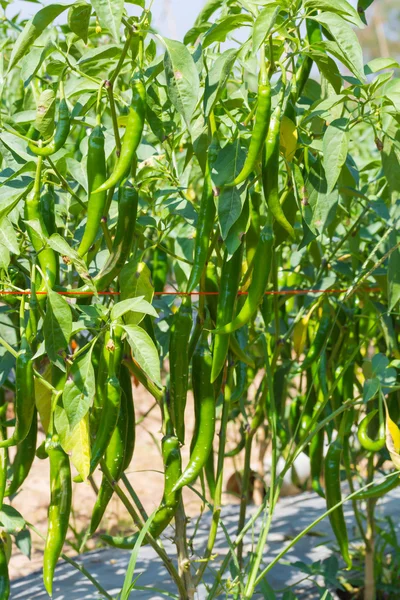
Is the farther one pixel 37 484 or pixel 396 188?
pixel 37 484

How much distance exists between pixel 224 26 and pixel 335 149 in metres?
0.21

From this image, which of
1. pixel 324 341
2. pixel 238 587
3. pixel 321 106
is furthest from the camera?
pixel 324 341

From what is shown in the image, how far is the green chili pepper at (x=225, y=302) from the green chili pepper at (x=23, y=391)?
26 centimetres

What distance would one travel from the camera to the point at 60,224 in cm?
128

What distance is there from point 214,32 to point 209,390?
1.65 feet

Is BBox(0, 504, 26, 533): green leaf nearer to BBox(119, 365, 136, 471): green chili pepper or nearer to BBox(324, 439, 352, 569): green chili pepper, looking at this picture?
BBox(119, 365, 136, 471): green chili pepper

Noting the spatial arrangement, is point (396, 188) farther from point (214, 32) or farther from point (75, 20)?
point (75, 20)

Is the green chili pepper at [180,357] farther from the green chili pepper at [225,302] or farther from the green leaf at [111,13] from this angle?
the green leaf at [111,13]

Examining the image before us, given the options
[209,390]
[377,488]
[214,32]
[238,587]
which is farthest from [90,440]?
[214,32]

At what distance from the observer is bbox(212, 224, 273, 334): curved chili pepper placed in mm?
1045

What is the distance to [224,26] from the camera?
3.17 ft

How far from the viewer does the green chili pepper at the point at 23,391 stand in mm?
986

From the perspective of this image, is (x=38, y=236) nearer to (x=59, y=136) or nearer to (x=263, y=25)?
(x=59, y=136)

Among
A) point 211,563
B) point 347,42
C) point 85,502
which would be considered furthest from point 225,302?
point 85,502
